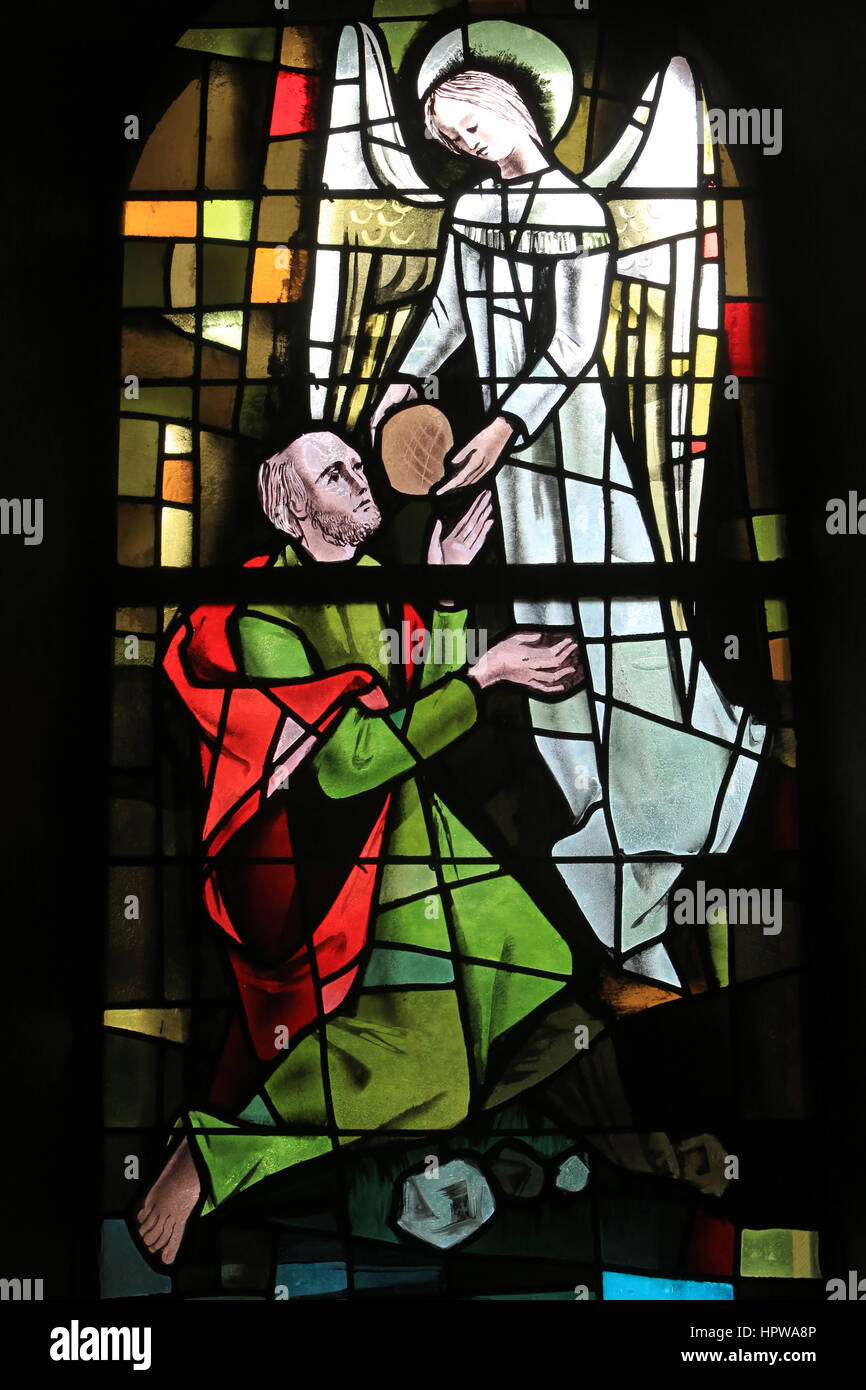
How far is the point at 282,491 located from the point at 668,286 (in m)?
1.20

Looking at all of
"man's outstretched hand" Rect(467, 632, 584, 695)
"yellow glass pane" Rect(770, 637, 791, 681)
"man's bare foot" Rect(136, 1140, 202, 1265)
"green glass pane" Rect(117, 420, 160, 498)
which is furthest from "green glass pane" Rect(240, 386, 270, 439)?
"man's bare foot" Rect(136, 1140, 202, 1265)

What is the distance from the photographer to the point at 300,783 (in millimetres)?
3463

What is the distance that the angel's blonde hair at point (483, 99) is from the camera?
12.2 ft

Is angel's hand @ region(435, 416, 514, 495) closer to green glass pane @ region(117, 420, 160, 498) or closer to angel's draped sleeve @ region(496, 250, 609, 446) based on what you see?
angel's draped sleeve @ region(496, 250, 609, 446)

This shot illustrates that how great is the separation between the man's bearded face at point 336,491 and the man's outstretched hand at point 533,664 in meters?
0.47

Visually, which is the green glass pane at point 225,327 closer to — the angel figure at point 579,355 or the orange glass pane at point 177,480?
the angel figure at point 579,355

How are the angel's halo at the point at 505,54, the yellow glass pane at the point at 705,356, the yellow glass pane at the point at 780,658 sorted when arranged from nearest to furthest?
1. the yellow glass pane at the point at 780,658
2. the yellow glass pane at the point at 705,356
3. the angel's halo at the point at 505,54

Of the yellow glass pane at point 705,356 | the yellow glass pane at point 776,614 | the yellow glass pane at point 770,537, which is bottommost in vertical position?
the yellow glass pane at point 776,614

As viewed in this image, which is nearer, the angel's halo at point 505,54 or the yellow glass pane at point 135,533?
the yellow glass pane at point 135,533

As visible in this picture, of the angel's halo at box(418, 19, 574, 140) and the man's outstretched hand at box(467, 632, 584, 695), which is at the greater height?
the angel's halo at box(418, 19, 574, 140)

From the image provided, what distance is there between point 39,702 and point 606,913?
1531 millimetres

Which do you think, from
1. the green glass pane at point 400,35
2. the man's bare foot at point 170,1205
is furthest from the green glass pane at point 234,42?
the man's bare foot at point 170,1205

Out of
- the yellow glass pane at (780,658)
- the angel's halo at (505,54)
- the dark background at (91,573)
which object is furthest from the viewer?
the angel's halo at (505,54)

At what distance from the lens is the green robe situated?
11.0ft
